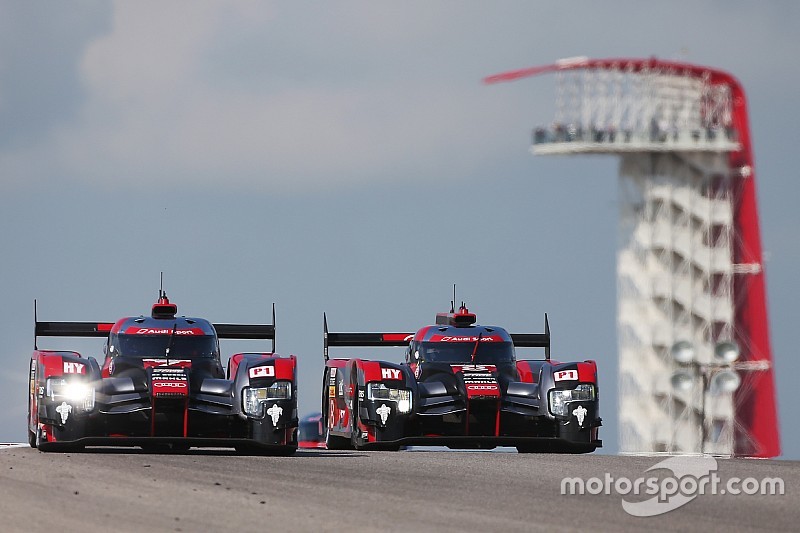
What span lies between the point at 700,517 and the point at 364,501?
2.99m

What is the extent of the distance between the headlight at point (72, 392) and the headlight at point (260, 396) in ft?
6.61

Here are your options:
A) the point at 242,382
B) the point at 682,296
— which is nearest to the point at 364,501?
the point at 242,382

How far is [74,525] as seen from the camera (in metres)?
13.6

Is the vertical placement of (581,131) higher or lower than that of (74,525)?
higher

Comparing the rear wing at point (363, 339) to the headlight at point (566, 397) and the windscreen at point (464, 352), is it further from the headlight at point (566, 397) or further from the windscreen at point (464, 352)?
the headlight at point (566, 397)

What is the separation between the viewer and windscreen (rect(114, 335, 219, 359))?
79.7ft

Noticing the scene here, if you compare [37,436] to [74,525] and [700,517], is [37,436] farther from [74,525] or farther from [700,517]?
[700,517]

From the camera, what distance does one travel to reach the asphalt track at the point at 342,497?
1384 cm

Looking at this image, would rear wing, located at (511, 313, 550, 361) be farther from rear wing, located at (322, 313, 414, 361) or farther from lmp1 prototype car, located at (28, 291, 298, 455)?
lmp1 prototype car, located at (28, 291, 298, 455)

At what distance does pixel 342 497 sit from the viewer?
15.6 metres

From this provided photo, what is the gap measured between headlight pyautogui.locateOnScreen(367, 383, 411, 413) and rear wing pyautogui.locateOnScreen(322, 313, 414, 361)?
3.12 meters

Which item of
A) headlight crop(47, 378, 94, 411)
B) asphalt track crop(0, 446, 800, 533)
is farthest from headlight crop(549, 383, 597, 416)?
headlight crop(47, 378, 94, 411)

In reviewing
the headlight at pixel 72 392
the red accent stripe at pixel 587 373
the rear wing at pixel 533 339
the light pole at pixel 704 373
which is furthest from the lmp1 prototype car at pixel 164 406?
the light pole at pixel 704 373

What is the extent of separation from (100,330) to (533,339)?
7175mm
